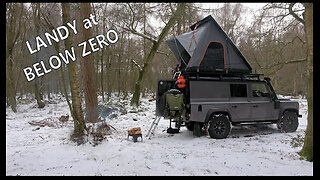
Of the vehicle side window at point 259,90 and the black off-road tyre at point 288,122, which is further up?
the vehicle side window at point 259,90

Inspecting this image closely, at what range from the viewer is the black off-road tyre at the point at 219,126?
6.50m

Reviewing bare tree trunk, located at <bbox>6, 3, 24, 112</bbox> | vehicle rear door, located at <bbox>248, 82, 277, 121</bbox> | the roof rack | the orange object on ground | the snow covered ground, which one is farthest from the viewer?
bare tree trunk, located at <bbox>6, 3, 24, 112</bbox>

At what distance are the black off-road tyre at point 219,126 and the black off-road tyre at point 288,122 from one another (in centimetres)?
236

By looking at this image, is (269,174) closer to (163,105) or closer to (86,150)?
(163,105)

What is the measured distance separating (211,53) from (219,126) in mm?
2479

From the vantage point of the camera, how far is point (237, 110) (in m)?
6.89

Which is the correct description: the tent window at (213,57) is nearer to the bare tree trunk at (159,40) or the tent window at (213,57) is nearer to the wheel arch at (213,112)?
the wheel arch at (213,112)

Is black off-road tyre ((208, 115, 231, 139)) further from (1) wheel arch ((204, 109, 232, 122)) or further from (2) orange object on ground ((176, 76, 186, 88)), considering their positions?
(2) orange object on ground ((176, 76, 186, 88))

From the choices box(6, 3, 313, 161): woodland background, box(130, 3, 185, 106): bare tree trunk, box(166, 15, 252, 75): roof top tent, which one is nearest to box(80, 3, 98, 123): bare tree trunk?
box(6, 3, 313, 161): woodland background

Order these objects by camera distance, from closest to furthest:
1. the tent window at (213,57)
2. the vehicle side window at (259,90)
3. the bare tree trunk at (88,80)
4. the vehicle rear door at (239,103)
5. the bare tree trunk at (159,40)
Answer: the tent window at (213,57), the vehicle rear door at (239,103), the vehicle side window at (259,90), the bare tree trunk at (88,80), the bare tree trunk at (159,40)

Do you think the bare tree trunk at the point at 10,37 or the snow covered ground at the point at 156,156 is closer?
the snow covered ground at the point at 156,156

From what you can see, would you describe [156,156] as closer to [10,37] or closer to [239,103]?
[239,103]

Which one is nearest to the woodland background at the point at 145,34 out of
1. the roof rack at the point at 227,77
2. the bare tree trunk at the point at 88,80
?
the bare tree trunk at the point at 88,80

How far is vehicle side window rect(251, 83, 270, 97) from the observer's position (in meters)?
7.28
